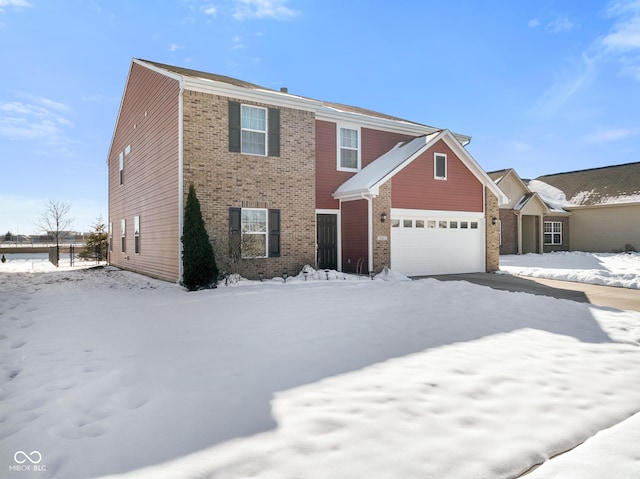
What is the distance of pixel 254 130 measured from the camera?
43.4ft

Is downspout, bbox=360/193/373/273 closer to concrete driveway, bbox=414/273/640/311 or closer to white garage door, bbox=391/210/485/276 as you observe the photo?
white garage door, bbox=391/210/485/276

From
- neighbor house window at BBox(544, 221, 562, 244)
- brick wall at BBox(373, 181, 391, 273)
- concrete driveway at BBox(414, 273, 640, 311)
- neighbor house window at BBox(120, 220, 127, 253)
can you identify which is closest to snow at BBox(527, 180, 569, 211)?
neighbor house window at BBox(544, 221, 562, 244)

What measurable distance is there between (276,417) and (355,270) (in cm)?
1130

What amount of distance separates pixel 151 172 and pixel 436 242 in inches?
429

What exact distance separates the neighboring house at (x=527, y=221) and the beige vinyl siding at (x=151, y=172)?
20159mm

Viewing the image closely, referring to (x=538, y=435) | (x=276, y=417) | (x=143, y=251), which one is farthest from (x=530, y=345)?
(x=143, y=251)

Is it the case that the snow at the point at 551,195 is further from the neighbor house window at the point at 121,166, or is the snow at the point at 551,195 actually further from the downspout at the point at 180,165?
the neighbor house window at the point at 121,166

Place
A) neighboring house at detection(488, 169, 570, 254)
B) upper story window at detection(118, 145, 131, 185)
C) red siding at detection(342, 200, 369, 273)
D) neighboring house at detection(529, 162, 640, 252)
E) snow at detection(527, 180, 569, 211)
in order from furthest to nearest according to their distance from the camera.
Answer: snow at detection(527, 180, 569, 211) < neighboring house at detection(529, 162, 640, 252) < neighboring house at detection(488, 169, 570, 254) < upper story window at detection(118, 145, 131, 185) < red siding at detection(342, 200, 369, 273)

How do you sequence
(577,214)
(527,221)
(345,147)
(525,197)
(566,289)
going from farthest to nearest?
(577,214)
(527,221)
(525,197)
(345,147)
(566,289)

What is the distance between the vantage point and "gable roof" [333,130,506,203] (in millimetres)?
13895

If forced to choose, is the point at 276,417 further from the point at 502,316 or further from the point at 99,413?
the point at 502,316

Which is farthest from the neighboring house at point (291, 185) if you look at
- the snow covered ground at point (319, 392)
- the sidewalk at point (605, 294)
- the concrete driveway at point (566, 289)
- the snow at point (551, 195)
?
the snow at point (551, 195)

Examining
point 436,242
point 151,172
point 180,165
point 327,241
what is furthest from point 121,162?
point 436,242

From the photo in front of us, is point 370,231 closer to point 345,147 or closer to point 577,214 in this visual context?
point 345,147
